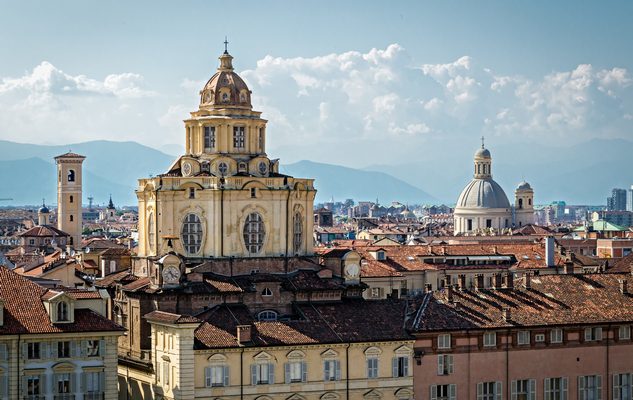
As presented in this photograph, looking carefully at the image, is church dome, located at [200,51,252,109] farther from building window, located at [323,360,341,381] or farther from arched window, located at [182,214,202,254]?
building window, located at [323,360,341,381]

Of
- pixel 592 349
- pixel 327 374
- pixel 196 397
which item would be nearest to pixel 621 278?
pixel 592 349

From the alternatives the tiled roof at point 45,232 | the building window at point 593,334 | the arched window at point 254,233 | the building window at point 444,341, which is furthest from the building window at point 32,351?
the tiled roof at point 45,232

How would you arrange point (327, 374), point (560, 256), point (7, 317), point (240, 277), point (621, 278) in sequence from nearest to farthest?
1. point (7, 317)
2. point (327, 374)
3. point (240, 277)
4. point (621, 278)
5. point (560, 256)

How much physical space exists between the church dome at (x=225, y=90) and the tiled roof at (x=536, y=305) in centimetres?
1601

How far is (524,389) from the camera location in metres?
84.6

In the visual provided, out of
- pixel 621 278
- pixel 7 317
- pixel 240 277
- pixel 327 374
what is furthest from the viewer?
pixel 621 278

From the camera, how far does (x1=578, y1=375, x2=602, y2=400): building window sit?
86125mm

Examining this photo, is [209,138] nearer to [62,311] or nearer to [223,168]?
[223,168]

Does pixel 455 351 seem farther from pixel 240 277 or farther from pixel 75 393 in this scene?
pixel 75 393

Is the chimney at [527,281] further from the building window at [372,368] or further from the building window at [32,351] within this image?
the building window at [32,351]

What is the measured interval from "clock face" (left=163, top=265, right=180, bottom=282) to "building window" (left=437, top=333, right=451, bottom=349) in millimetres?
13854

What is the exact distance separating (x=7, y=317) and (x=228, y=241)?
1880cm

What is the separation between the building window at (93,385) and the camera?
72625mm

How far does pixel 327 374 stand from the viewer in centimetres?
7925
